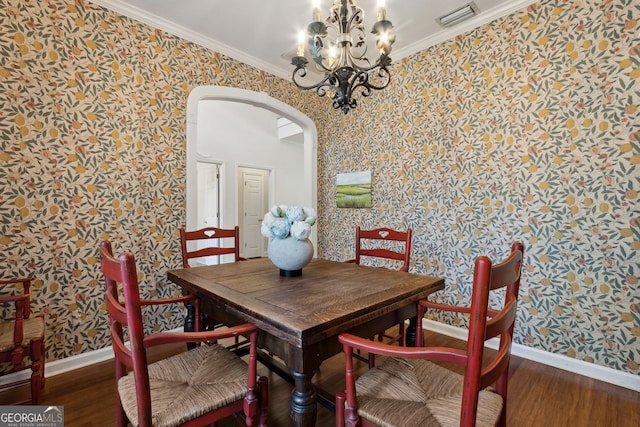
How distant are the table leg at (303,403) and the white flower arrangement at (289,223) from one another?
2.30 ft

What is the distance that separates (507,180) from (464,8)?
1.45 m

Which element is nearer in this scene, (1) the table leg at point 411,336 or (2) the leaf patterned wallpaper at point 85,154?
(1) the table leg at point 411,336

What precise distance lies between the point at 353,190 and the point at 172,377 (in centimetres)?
272

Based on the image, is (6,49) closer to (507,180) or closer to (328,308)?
(328,308)

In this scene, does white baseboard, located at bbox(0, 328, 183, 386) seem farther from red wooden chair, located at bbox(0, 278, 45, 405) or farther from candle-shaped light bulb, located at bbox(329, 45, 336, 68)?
candle-shaped light bulb, located at bbox(329, 45, 336, 68)

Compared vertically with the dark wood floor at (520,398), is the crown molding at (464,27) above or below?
above

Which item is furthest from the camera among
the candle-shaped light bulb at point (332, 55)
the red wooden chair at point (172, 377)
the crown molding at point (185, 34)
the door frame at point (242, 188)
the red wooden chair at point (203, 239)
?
the door frame at point (242, 188)

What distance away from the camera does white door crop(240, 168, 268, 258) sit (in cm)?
643

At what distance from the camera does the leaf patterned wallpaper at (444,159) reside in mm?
1990

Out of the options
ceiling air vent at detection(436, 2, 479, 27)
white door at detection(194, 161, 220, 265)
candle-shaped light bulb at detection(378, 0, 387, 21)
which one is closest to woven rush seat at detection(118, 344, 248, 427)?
candle-shaped light bulb at detection(378, 0, 387, 21)

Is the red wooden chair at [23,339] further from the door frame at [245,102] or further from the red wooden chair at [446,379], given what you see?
the red wooden chair at [446,379]

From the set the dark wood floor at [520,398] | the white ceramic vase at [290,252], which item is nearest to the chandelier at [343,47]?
the white ceramic vase at [290,252]

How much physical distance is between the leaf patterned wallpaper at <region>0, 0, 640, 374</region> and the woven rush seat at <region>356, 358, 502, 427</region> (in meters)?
1.63

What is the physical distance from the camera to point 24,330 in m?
1.72
